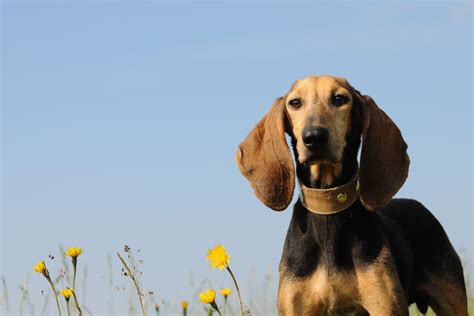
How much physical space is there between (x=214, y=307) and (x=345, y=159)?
1.72m

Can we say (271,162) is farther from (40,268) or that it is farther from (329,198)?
(40,268)

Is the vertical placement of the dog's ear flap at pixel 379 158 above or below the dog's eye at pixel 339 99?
below

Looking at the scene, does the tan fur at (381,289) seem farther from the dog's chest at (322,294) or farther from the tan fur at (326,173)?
the tan fur at (326,173)

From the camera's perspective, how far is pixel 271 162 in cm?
872

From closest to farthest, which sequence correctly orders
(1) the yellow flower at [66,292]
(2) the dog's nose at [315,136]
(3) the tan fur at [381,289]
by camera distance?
(2) the dog's nose at [315,136] → (3) the tan fur at [381,289] → (1) the yellow flower at [66,292]

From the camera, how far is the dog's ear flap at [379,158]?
8.55 metres

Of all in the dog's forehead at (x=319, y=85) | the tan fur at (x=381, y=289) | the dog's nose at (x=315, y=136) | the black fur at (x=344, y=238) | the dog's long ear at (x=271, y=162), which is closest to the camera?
the dog's nose at (x=315, y=136)

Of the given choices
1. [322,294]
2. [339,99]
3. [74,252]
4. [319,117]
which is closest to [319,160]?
[319,117]

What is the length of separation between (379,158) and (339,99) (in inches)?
28.5

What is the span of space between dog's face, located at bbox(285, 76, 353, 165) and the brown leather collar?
1.13 feet

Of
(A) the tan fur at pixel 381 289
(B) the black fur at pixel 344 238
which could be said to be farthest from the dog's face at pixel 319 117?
(A) the tan fur at pixel 381 289

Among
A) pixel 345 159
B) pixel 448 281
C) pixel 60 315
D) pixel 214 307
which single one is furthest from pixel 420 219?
pixel 60 315

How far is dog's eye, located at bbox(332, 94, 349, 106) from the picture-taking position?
27.6ft

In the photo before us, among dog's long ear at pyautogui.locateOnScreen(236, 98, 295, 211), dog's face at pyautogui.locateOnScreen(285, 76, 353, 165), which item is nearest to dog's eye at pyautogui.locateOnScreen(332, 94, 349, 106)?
dog's face at pyautogui.locateOnScreen(285, 76, 353, 165)
